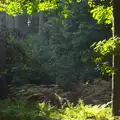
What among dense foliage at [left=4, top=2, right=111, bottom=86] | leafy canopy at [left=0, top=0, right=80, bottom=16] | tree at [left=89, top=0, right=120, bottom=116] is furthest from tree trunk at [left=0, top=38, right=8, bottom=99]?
tree at [left=89, top=0, right=120, bottom=116]

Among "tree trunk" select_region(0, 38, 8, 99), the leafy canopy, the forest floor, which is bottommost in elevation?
the forest floor

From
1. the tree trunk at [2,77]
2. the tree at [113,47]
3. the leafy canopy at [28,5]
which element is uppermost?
the leafy canopy at [28,5]

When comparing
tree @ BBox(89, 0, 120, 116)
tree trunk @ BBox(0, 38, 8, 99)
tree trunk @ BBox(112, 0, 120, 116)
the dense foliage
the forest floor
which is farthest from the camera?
the dense foliage

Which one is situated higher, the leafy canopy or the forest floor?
the leafy canopy

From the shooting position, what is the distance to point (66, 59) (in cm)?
2247

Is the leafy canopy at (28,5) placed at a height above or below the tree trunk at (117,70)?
above

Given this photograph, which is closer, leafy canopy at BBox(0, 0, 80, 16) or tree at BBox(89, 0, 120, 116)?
tree at BBox(89, 0, 120, 116)

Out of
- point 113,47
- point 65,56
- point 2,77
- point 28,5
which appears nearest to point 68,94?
point 2,77

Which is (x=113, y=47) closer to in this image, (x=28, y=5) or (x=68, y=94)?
(x=28, y=5)

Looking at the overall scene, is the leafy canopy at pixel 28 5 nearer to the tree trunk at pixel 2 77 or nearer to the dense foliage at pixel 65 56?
the tree trunk at pixel 2 77

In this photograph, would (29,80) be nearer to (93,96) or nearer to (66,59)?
(66,59)

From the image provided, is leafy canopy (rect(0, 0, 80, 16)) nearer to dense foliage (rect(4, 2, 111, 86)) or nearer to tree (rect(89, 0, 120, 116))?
tree (rect(89, 0, 120, 116))

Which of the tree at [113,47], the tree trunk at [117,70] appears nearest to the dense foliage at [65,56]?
the tree at [113,47]

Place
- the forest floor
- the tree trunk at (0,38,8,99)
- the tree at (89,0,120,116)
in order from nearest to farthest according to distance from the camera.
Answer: the tree at (89,0,120,116) < the forest floor < the tree trunk at (0,38,8,99)
